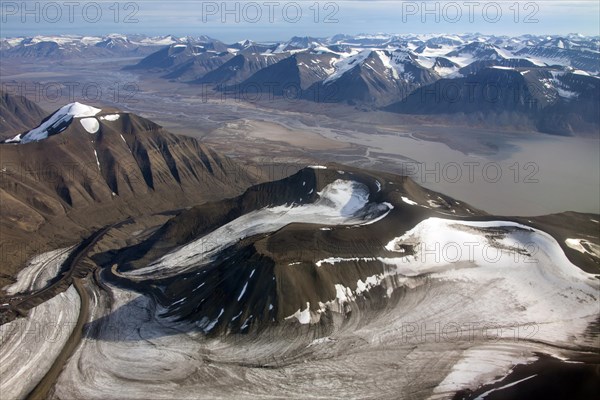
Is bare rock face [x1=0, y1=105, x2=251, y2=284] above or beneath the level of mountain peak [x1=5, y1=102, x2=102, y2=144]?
beneath

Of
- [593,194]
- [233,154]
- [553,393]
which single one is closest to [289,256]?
[553,393]

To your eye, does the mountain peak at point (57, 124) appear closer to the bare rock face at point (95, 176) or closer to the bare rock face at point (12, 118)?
the bare rock face at point (95, 176)

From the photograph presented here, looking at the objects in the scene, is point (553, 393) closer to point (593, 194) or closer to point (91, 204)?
point (91, 204)

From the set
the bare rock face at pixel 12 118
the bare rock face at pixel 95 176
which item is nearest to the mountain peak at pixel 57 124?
the bare rock face at pixel 95 176

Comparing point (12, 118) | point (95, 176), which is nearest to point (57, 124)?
point (95, 176)

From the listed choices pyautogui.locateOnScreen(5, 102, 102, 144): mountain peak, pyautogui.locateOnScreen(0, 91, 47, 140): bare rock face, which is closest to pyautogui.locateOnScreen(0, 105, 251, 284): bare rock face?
pyautogui.locateOnScreen(5, 102, 102, 144): mountain peak

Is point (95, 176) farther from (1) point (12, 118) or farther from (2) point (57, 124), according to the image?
(1) point (12, 118)

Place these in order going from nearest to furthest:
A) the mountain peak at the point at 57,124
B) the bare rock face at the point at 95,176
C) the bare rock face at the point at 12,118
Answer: the bare rock face at the point at 95,176 → the mountain peak at the point at 57,124 → the bare rock face at the point at 12,118

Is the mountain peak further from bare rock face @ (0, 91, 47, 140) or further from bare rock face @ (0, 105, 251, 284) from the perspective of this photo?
bare rock face @ (0, 91, 47, 140)

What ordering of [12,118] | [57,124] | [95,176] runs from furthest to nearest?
1. [12,118]
2. [57,124]
3. [95,176]

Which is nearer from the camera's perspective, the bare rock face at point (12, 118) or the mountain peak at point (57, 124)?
the mountain peak at point (57, 124)

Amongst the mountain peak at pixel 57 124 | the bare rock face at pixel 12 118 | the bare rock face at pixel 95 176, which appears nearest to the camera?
the bare rock face at pixel 95 176
